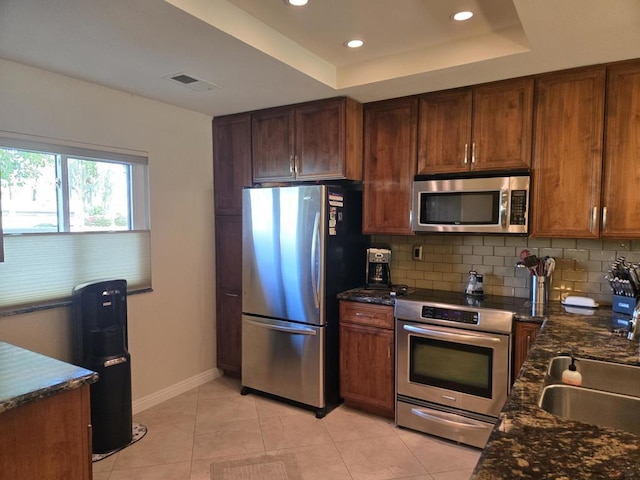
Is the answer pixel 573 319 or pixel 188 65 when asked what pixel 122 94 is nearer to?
pixel 188 65

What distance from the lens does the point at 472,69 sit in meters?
2.51

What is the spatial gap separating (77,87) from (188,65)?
0.86 meters

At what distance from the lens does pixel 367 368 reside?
3.07 metres

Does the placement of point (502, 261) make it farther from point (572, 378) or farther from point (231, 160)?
point (231, 160)

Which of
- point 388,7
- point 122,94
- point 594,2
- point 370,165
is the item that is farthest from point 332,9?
point 122,94

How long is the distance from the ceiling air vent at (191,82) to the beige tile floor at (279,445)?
2.32 metres

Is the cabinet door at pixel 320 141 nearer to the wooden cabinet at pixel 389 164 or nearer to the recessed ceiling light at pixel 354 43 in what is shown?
the wooden cabinet at pixel 389 164

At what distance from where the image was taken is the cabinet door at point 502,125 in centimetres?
266

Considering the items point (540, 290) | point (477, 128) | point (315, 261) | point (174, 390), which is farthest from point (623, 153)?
point (174, 390)

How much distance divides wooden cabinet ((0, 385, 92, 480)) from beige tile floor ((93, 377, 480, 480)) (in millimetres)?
911

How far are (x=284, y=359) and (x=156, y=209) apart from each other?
151 cm

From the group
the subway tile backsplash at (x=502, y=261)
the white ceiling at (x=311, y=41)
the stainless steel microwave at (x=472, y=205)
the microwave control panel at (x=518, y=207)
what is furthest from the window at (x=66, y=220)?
the microwave control panel at (x=518, y=207)

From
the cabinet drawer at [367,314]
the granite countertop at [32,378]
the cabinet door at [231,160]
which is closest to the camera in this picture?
the granite countertop at [32,378]

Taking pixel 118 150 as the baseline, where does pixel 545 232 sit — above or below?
below
